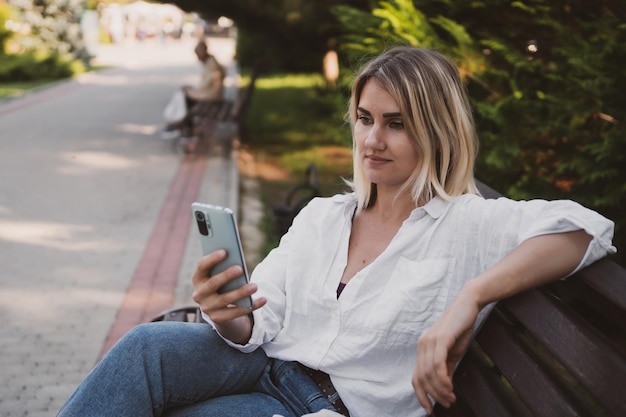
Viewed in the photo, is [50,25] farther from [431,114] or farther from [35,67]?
[431,114]

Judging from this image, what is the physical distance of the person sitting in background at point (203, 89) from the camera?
11914 millimetres

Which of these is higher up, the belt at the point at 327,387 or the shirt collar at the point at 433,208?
the shirt collar at the point at 433,208

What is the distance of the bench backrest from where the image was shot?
158cm

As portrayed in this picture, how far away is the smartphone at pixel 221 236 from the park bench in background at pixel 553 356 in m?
0.73

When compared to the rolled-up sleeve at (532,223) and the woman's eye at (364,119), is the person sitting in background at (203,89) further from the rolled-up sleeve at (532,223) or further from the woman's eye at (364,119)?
the rolled-up sleeve at (532,223)

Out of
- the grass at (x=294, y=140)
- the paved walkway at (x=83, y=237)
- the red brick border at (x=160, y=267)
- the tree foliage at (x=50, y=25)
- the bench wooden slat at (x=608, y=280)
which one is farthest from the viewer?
the tree foliage at (x=50, y=25)

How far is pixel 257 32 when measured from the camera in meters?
11.5

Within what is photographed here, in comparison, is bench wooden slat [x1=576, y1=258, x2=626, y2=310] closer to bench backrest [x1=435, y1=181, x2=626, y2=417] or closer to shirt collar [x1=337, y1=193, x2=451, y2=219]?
bench backrest [x1=435, y1=181, x2=626, y2=417]

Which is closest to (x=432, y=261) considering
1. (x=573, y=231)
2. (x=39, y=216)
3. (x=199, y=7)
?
(x=573, y=231)

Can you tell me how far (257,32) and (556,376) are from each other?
33.8 feet

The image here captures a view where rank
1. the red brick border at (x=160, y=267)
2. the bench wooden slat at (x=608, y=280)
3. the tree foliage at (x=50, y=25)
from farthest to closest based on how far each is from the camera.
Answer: the tree foliage at (x=50, y=25)
the red brick border at (x=160, y=267)
the bench wooden slat at (x=608, y=280)

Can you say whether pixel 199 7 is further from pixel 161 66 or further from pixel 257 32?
pixel 161 66

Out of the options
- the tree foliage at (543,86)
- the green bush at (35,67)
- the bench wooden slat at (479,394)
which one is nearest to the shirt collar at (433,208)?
the bench wooden slat at (479,394)

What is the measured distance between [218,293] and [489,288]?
77cm
